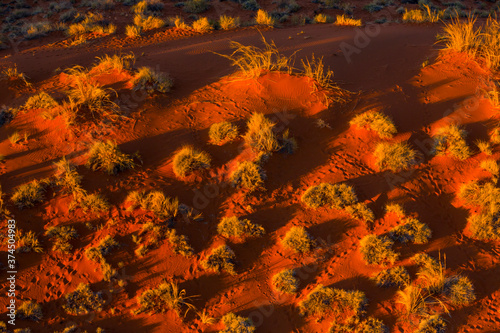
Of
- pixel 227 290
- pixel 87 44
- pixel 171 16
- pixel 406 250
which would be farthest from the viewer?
pixel 171 16

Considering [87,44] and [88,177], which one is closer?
[88,177]

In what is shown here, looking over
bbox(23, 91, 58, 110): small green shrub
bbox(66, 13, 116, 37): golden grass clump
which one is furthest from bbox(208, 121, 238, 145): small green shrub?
bbox(66, 13, 116, 37): golden grass clump

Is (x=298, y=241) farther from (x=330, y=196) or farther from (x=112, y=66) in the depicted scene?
(x=112, y=66)

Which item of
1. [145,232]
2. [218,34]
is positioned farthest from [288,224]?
[218,34]

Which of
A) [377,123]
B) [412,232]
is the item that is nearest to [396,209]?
[412,232]

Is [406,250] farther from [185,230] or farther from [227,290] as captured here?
[185,230]

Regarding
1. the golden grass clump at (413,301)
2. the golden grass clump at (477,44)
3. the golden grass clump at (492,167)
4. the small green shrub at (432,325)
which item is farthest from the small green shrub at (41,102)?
the golden grass clump at (477,44)

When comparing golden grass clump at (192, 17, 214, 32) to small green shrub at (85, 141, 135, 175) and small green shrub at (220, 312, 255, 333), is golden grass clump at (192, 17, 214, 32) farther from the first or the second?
small green shrub at (220, 312, 255, 333)
